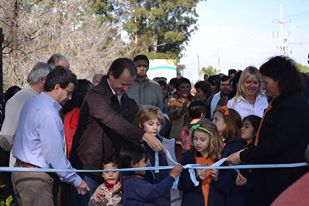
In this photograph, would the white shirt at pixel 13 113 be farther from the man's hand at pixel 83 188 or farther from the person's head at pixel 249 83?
the person's head at pixel 249 83

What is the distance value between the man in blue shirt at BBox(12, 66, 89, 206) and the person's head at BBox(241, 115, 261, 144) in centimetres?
188

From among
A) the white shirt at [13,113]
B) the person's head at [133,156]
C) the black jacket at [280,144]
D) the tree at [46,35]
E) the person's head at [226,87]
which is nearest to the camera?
the black jacket at [280,144]

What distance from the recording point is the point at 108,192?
6305 millimetres

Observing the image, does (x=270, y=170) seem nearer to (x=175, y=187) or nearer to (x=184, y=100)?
(x=175, y=187)

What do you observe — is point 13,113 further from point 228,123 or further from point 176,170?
point 228,123

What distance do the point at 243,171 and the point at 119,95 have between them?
1424 mm

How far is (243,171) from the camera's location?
6.37 m

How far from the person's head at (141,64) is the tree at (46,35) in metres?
19.3

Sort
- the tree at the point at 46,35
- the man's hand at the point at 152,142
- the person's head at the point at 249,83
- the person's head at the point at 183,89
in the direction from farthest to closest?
1. the tree at the point at 46,35
2. the person's head at the point at 183,89
3. the person's head at the point at 249,83
4. the man's hand at the point at 152,142

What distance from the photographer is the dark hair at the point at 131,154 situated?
601 cm

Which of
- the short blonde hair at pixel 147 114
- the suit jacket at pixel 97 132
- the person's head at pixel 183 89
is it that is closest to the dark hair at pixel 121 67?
the suit jacket at pixel 97 132

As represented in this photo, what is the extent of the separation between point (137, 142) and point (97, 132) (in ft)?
1.28

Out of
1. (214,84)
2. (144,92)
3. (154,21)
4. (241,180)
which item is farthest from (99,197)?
(154,21)

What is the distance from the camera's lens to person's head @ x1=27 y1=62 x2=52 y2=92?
6.59m
